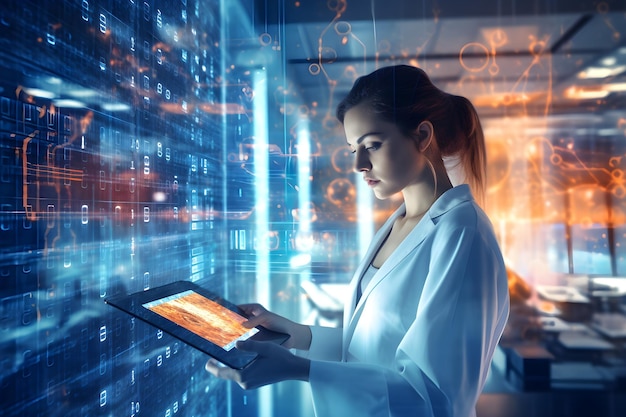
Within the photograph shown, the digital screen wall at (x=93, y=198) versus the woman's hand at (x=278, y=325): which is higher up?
the digital screen wall at (x=93, y=198)

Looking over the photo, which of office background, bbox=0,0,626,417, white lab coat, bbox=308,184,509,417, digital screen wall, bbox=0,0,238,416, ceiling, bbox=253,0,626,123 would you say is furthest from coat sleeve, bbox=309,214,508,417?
ceiling, bbox=253,0,626,123

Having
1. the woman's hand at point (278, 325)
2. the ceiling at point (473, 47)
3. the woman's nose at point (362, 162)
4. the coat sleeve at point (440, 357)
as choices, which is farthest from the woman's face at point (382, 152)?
the ceiling at point (473, 47)

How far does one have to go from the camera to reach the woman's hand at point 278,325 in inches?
49.6

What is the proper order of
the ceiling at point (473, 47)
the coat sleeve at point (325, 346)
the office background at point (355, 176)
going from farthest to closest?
the ceiling at point (473, 47), the office background at point (355, 176), the coat sleeve at point (325, 346)

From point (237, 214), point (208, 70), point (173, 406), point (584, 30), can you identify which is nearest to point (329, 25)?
point (208, 70)

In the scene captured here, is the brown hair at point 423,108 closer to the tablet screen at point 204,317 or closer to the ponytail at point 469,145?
the ponytail at point 469,145

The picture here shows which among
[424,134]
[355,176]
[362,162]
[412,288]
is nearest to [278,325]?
[412,288]

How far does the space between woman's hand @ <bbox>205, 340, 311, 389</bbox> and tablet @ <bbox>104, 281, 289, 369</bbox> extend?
21mm

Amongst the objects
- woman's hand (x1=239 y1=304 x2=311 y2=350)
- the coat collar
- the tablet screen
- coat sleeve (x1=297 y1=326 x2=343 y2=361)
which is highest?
the coat collar

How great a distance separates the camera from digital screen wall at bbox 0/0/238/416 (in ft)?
2.70

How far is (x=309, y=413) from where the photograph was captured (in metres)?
1.96

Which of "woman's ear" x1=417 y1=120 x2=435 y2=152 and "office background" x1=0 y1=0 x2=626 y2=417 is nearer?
"woman's ear" x1=417 y1=120 x2=435 y2=152

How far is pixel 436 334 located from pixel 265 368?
0.37 meters

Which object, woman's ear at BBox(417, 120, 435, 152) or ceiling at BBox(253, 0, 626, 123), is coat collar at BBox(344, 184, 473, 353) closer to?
woman's ear at BBox(417, 120, 435, 152)
